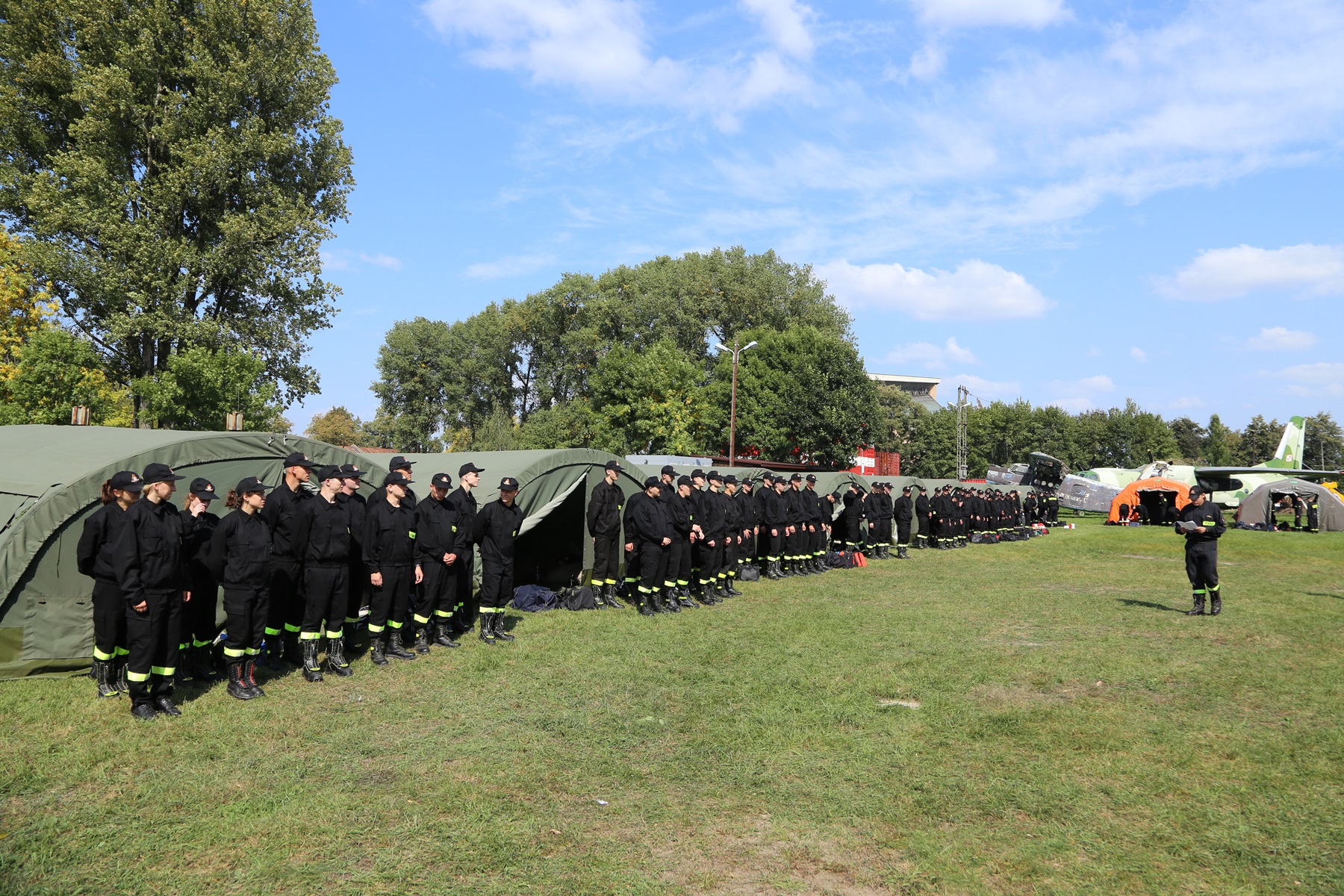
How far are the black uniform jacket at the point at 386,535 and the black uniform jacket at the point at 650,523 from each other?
4.46m

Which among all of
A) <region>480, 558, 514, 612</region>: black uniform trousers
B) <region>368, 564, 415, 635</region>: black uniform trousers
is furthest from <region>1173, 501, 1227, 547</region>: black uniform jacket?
<region>368, 564, 415, 635</region>: black uniform trousers

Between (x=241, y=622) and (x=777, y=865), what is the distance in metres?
5.53

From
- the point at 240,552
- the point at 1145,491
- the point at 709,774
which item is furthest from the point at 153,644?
the point at 1145,491

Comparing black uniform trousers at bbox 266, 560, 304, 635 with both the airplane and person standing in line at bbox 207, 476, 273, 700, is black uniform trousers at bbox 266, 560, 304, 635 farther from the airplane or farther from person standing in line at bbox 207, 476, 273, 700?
the airplane

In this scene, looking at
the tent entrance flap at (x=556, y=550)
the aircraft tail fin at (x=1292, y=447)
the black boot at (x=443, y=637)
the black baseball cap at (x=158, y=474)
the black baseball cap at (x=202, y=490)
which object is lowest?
the black boot at (x=443, y=637)

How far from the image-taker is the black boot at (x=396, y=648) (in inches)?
364

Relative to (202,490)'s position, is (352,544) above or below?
below

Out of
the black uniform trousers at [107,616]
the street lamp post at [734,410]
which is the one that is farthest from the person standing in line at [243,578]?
the street lamp post at [734,410]

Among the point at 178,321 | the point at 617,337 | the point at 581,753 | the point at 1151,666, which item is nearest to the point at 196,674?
the point at 581,753

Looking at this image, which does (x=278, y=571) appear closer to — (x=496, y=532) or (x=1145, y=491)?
(x=496, y=532)

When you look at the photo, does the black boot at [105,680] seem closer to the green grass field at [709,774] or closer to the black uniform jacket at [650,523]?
the green grass field at [709,774]

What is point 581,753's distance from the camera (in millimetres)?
6309

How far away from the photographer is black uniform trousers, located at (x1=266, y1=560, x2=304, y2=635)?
823cm

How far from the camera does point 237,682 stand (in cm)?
758
